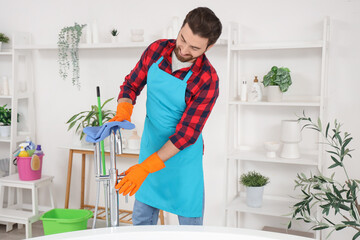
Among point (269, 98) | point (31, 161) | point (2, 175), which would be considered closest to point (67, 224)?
point (31, 161)

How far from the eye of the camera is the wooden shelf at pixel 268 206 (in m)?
2.70

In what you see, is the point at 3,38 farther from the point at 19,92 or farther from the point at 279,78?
the point at 279,78

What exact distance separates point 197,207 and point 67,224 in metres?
1.14

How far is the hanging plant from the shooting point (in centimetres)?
322

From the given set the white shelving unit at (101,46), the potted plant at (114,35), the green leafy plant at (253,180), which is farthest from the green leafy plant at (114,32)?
the green leafy plant at (253,180)

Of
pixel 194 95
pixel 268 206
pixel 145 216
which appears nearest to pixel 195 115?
pixel 194 95

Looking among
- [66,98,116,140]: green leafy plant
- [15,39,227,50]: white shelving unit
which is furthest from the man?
[66,98,116,140]: green leafy plant

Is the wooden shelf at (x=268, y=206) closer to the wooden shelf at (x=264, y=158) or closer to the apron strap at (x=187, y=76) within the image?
the wooden shelf at (x=264, y=158)

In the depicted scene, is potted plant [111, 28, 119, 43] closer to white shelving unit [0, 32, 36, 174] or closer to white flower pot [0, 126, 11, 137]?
white shelving unit [0, 32, 36, 174]

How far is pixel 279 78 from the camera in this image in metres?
2.67

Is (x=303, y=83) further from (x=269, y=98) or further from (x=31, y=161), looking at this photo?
(x=31, y=161)

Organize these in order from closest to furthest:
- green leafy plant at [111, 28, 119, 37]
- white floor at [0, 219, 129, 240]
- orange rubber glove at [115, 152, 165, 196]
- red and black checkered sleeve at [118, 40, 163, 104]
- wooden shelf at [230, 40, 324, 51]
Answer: orange rubber glove at [115, 152, 165, 196]
red and black checkered sleeve at [118, 40, 163, 104]
wooden shelf at [230, 40, 324, 51]
green leafy plant at [111, 28, 119, 37]
white floor at [0, 219, 129, 240]

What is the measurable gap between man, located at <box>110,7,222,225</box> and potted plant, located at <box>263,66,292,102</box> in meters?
0.75

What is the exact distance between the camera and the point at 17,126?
3637mm
